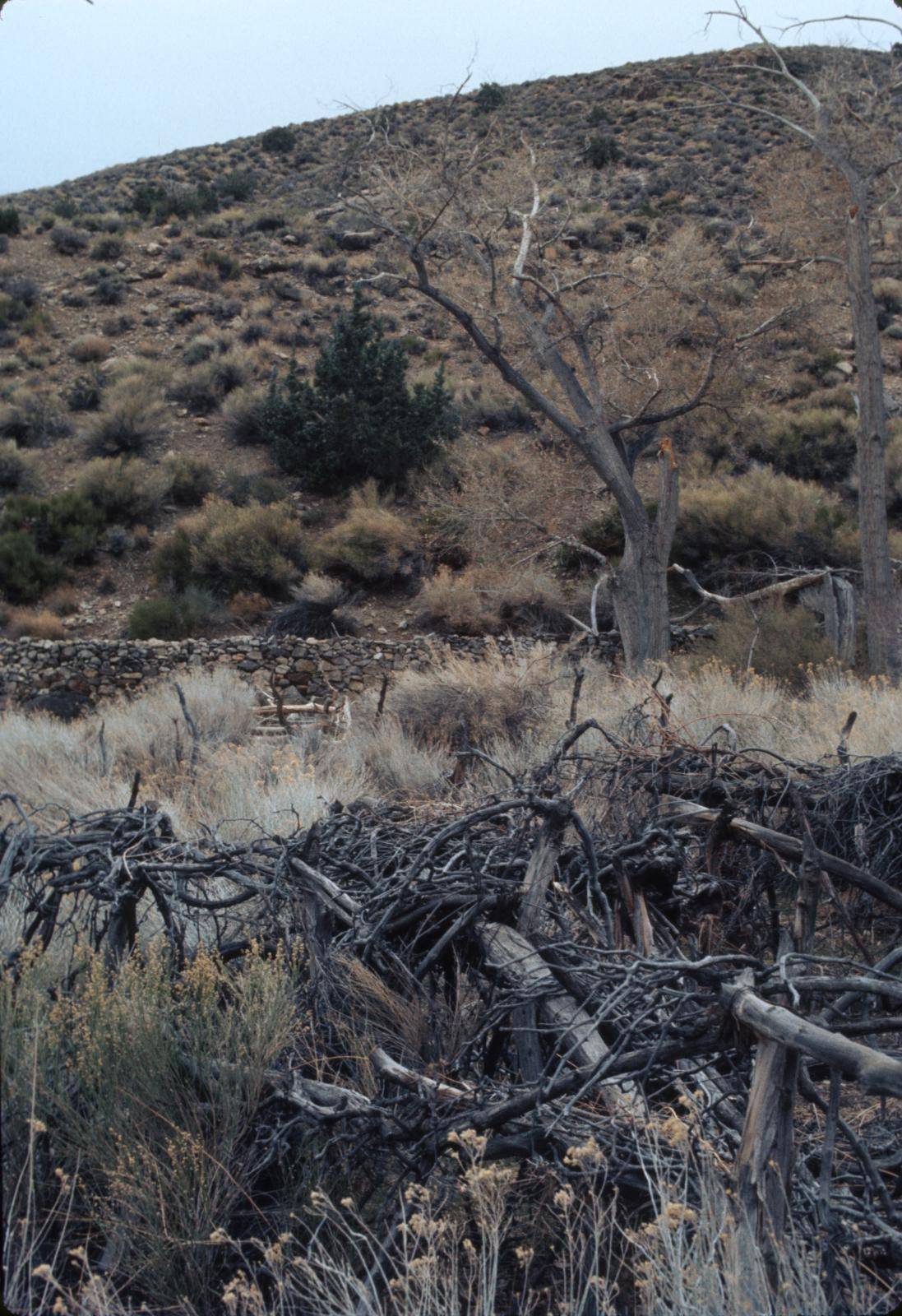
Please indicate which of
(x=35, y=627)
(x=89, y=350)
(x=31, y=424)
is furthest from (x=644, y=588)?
(x=89, y=350)

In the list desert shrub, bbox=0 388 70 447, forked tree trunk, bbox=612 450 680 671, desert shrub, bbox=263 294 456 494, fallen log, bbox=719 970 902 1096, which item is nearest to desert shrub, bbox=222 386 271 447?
desert shrub, bbox=263 294 456 494

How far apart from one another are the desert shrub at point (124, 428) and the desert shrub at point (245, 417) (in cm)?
192

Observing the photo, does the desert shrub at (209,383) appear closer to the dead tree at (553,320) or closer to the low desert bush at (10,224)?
the low desert bush at (10,224)

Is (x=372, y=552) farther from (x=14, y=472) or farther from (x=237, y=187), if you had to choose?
(x=237, y=187)

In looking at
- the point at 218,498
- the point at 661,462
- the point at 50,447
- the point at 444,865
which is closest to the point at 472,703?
the point at 661,462

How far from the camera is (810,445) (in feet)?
74.7

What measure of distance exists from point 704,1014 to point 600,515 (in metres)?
18.3

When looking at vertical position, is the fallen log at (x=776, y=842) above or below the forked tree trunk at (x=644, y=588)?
above

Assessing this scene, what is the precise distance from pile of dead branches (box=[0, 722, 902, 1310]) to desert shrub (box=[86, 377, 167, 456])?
22.5 meters

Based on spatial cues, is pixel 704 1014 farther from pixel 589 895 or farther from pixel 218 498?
pixel 218 498

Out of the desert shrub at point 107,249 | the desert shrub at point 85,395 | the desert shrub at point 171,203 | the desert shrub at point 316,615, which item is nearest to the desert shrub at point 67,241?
the desert shrub at point 107,249

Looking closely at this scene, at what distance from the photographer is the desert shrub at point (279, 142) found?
4538 cm

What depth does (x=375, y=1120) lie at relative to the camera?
2875mm

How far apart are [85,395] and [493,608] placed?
52.9 ft
